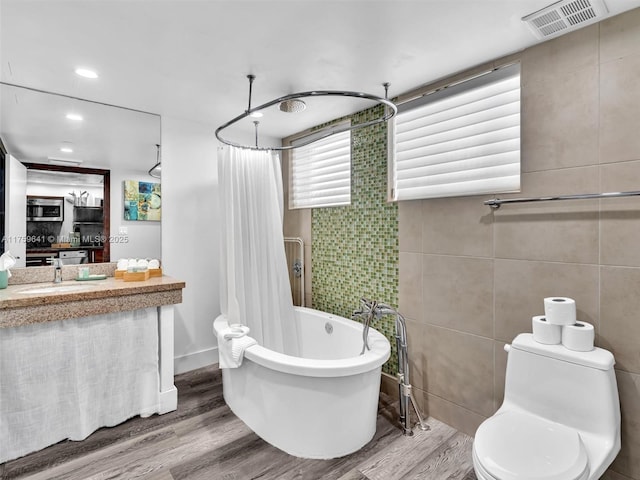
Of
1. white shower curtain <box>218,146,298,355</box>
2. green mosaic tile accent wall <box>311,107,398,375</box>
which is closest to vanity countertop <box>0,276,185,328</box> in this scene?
white shower curtain <box>218,146,298,355</box>

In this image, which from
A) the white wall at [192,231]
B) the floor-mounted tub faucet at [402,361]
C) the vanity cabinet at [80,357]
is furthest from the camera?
the white wall at [192,231]

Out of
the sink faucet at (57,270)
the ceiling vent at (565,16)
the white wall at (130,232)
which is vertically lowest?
the sink faucet at (57,270)

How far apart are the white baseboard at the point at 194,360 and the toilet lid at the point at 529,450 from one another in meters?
2.52

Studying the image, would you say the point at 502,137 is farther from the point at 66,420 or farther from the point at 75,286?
the point at 66,420

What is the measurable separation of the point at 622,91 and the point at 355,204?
5.93ft

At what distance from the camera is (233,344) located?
229 cm

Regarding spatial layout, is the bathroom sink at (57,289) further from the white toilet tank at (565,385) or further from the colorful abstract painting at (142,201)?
the white toilet tank at (565,385)

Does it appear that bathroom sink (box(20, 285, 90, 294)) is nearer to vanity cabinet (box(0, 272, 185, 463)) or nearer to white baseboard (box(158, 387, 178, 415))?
vanity cabinet (box(0, 272, 185, 463))

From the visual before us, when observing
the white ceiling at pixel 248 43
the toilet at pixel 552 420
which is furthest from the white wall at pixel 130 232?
the toilet at pixel 552 420

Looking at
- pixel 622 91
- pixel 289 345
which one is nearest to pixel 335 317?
pixel 289 345

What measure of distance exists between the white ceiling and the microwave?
2.57 feet

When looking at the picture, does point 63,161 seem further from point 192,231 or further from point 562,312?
point 562,312

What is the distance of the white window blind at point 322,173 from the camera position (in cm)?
312

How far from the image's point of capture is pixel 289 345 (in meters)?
2.93
